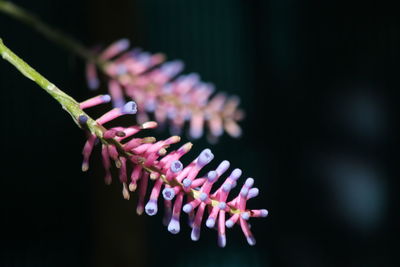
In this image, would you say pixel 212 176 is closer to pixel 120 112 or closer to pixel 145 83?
pixel 120 112

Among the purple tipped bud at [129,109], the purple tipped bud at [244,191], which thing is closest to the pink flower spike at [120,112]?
the purple tipped bud at [129,109]

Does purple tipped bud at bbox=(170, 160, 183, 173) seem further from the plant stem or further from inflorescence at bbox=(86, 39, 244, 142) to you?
inflorescence at bbox=(86, 39, 244, 142)

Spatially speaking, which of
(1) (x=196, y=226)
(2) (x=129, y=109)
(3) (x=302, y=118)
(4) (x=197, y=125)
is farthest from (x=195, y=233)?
(3) (x=302, y=118)

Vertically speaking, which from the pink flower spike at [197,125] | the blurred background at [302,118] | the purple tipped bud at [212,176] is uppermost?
the purple tipped bud at [212,176]

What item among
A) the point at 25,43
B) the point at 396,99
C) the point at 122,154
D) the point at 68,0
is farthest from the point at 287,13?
the point at 122,154

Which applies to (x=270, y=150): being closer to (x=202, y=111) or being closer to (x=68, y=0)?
(x=68, y=0)

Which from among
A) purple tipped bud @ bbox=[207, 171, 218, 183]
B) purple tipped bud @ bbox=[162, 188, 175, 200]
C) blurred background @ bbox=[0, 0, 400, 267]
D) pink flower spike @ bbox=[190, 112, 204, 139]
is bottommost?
blurred background @ bbox=[0, 0, 400, 267]

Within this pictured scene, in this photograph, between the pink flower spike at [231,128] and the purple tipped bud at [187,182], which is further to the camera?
the pink flower spike at [231,128]

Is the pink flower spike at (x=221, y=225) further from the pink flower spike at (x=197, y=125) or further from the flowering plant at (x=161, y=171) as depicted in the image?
the pink flower spike at (x=197, y=125)

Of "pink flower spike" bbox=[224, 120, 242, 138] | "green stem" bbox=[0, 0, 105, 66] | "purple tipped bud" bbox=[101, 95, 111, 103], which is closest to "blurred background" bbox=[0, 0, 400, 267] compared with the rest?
"pink flower spike" bbox=[224, 120, 242, 138]
